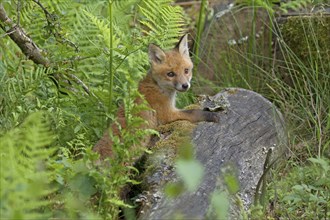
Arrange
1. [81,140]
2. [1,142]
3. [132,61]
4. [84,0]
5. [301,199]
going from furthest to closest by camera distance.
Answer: [84,0] < [132,61] < [81,140] < [301,199] < [1,142]

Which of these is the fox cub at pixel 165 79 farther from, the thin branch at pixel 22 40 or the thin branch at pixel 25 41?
the thin branch at pixel 22 40

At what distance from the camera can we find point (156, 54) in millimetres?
7930

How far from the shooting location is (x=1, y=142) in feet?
16.6

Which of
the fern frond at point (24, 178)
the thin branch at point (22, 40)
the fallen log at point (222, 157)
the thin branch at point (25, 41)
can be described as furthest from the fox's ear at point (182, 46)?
the fern frond at point (24, 178)

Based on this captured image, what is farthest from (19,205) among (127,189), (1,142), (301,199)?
(301,199)

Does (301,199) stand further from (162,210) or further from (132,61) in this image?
(132,61)

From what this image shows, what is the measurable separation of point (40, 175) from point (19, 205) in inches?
11.0

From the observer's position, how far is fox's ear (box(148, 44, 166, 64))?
7906 millimetres

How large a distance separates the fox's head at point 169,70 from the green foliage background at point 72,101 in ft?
0.69

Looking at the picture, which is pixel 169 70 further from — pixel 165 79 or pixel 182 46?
pixel 182 46

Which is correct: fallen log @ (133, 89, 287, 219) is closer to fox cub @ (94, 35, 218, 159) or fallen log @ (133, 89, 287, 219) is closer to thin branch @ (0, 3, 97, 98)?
fox cub @ (94, 35, 218, 159)

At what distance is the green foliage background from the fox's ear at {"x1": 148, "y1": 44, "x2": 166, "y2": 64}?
162mm

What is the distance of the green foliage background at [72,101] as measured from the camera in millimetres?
5148

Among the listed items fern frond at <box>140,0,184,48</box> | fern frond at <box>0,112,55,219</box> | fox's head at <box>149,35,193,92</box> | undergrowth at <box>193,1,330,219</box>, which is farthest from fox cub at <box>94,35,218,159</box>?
fern frond at <box>0,112,55,219</box>
